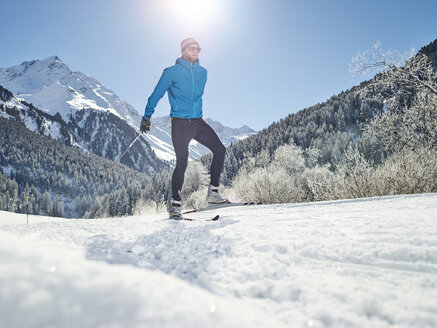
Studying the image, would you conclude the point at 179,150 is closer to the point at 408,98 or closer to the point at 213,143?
the point at 213,143

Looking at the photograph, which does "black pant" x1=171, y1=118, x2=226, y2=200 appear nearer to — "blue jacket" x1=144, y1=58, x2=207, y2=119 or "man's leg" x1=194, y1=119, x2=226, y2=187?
"man's leg" x1=194, y1=119, x2=226, y2=187

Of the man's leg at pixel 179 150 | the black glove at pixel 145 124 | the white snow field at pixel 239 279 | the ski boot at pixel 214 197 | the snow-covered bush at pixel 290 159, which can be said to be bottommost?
the white snow field at pixel 239 279

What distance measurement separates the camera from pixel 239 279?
849mm

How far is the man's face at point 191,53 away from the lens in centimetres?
349

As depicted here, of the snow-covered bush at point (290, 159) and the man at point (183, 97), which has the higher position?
the snow-covered bush at point (290, 159)


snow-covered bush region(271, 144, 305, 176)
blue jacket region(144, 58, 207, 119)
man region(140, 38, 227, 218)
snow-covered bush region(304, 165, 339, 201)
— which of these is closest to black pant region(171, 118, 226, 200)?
man region(140, 38, 227, 218)

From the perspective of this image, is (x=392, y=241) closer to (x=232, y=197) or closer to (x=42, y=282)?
(x=42, y=282)

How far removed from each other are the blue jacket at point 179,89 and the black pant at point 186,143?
124 mm

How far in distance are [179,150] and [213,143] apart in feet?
1.92

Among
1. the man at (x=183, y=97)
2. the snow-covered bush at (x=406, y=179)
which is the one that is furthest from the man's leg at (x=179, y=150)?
the snow-covered bush at (x=406, y=179)

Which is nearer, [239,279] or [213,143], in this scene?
[239,279]

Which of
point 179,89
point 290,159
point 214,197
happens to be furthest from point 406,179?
point 290,159

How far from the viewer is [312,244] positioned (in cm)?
111

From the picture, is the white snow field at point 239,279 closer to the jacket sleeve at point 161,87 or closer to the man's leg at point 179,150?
the man's leg at point 179,150
